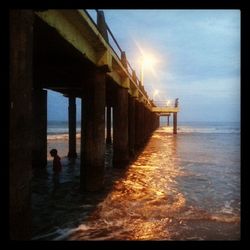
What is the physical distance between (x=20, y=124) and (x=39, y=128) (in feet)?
33.1

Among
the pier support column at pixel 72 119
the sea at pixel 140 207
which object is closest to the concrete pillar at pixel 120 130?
the sea at pixel 140 207

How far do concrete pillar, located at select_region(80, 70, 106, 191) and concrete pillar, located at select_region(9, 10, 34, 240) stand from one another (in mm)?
4994

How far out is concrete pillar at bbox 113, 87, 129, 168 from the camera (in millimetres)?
15347

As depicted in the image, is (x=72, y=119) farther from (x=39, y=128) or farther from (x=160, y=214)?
(x=160, y=214)

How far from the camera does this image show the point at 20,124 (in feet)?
15.0

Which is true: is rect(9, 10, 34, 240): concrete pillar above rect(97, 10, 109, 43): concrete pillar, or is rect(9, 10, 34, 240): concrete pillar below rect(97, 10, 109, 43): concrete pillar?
below

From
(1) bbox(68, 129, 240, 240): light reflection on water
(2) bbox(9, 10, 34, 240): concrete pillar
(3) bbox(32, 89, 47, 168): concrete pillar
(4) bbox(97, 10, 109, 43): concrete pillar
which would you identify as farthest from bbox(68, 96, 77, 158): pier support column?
(2) bbox(9, 10, 34, 240): concrete pillar

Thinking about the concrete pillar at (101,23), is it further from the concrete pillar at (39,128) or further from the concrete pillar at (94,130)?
the concrete pillar at (39,128)

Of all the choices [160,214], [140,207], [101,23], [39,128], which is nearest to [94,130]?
[140,207]

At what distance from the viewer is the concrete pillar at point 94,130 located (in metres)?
9.92

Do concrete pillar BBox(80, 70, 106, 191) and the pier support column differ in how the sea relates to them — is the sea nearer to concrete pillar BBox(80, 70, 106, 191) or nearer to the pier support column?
concrete pillar BBox(80, 70, 106, 191)
